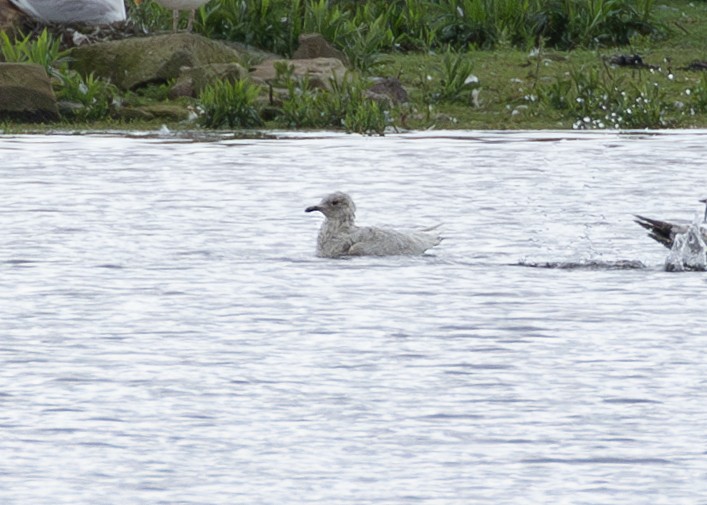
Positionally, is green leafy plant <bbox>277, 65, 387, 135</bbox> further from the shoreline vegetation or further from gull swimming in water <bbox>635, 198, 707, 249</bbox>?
gull swimming in water <bbox>635, 198, 707, 249</bbox>

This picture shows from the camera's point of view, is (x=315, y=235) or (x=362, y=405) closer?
(x=362, y=405)

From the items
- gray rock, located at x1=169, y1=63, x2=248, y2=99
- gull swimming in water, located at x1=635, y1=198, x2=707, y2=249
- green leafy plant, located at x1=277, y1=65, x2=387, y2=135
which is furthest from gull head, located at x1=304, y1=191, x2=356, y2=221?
gray rock, located at x1=169, y1=63, x2=248, y2=99

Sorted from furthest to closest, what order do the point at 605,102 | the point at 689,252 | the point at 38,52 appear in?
the point at 38,52, the point at 605,102, the point at 689,252

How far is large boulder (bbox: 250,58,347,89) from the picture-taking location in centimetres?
1648

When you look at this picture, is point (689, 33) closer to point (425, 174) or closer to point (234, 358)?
point (425, 174)

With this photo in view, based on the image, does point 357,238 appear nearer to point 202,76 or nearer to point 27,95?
point 27,95

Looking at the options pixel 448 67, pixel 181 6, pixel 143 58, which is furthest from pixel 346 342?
pixel 181 6

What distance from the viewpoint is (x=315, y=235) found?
35.3ft

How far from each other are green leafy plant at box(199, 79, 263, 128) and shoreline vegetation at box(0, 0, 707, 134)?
12mm

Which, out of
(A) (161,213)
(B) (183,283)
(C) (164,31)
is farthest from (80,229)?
(C) (164,31)

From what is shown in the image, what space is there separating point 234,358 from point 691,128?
9.91m

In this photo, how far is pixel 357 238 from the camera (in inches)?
381

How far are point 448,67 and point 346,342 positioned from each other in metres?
9.91

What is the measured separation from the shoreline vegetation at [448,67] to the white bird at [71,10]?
40cm
